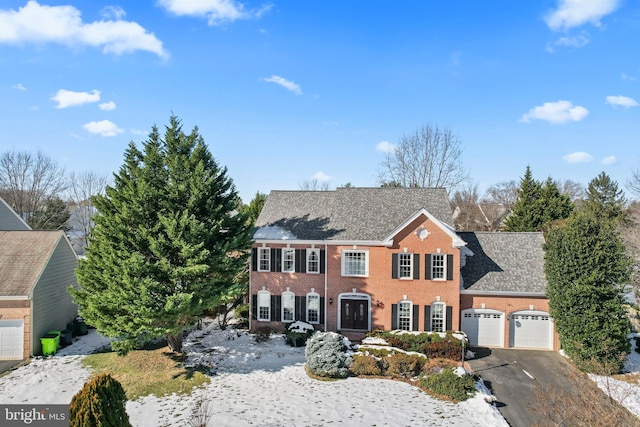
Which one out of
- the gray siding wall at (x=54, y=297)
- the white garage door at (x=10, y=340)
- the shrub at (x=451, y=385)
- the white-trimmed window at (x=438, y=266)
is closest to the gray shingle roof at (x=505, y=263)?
the white-trimmed window at (x=438, y=266)

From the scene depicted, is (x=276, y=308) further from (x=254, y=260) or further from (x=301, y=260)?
(x=301, y=260)

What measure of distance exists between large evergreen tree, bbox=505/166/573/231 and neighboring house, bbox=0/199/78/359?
3896 centimetres

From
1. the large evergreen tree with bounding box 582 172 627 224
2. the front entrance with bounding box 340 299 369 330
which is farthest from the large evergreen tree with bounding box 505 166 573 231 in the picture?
the front entrance with bounding box 340 299 369 330

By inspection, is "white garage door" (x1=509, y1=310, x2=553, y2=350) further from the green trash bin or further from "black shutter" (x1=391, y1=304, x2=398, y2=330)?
the green trash bin

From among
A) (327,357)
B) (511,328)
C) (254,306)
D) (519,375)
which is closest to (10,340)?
(254,306)

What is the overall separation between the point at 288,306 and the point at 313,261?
11.0 feet

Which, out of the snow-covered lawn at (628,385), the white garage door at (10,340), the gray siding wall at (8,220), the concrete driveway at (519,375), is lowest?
the concrete driveway at (519,375)

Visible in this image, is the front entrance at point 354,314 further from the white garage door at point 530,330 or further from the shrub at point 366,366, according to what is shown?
the white garage door at point 530,330

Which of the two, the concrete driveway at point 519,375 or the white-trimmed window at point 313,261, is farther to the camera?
the white-trimmed window at point 313,261

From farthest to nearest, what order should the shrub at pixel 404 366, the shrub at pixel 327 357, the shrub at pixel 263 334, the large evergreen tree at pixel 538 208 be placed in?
the large evergreen tree at pixel 538 208 → the shrub at pixel 263 334 → the shrub at pixel 404 366 → the shrub at pixel 327 357

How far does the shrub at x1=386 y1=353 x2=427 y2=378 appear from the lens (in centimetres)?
1831

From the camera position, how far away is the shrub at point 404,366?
60.1 feet

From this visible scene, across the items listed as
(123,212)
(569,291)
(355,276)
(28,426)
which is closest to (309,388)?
(355,276)

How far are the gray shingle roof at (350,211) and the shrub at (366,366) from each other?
746cm
